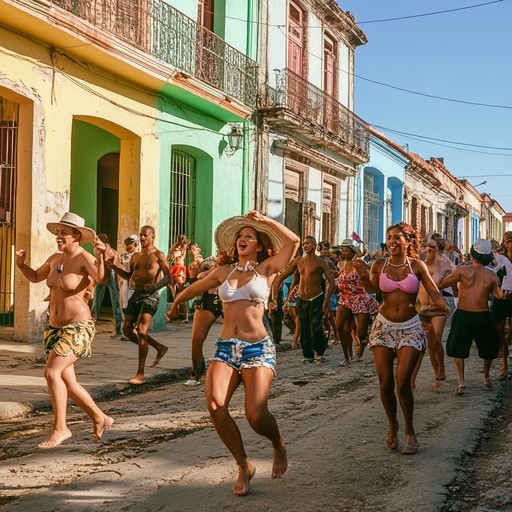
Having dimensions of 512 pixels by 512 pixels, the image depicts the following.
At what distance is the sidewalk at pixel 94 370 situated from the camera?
285 inches

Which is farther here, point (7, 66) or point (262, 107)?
point (262, 107)

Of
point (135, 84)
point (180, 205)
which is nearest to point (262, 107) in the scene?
point (180, 205)

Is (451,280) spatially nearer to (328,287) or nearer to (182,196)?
(328,287)

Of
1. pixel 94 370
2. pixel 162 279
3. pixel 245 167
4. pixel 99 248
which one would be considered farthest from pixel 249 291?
pixel 245 167

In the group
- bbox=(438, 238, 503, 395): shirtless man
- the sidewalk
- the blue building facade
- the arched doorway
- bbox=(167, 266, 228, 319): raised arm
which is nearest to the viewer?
bbox=(167, 266, 228, 319): raised arm

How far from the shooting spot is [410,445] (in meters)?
5.38

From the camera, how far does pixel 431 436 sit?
19.5ft

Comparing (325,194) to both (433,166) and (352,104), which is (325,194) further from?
(433,166)

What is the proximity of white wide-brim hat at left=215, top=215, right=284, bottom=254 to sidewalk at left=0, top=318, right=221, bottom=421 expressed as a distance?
299cm

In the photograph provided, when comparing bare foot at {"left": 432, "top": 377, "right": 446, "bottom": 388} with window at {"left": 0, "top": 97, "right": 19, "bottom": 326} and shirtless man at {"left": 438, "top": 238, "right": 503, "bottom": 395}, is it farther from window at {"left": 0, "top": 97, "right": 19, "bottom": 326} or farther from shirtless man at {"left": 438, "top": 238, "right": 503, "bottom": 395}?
window at {"left": 0, "top": 97, "right": 19, "bottom": 326}

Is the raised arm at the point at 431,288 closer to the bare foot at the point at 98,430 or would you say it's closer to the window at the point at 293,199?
the bare foot at the point at 98,430

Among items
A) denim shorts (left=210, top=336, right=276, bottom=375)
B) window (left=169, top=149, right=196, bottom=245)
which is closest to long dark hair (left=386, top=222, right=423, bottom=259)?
denim shorts (left=210, top=336, right=276, bottom=375)

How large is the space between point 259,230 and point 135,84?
9.35m

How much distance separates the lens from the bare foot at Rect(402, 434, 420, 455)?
534 centimetres
